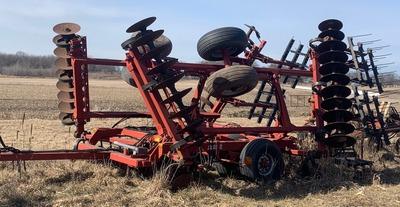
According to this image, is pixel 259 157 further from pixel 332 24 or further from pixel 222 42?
pixel 332 24

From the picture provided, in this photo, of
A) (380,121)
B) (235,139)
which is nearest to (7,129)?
(235,139)

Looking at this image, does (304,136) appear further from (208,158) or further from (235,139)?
(208,158)

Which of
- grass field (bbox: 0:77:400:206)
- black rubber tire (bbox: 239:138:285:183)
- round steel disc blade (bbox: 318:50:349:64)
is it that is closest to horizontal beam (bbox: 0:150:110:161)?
grass field (bbox: 0:77:400:206)

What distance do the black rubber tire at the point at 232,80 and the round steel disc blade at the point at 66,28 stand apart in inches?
111

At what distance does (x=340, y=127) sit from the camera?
923 centimetres

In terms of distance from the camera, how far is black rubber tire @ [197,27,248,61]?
891cm

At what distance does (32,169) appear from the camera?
7.96 m

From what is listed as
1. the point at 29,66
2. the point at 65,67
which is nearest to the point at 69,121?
the point at 65,67

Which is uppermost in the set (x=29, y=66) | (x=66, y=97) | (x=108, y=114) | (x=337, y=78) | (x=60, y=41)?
(x=29, y=66)

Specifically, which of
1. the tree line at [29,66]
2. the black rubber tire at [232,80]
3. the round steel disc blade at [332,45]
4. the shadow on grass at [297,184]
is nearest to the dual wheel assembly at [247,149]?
the black rubber tire at [232,80]

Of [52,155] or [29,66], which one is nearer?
[52,155]

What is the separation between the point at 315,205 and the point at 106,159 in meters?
3.30

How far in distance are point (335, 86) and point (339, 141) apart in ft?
3.28

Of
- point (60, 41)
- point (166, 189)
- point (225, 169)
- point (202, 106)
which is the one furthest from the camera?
point (202, 106)
